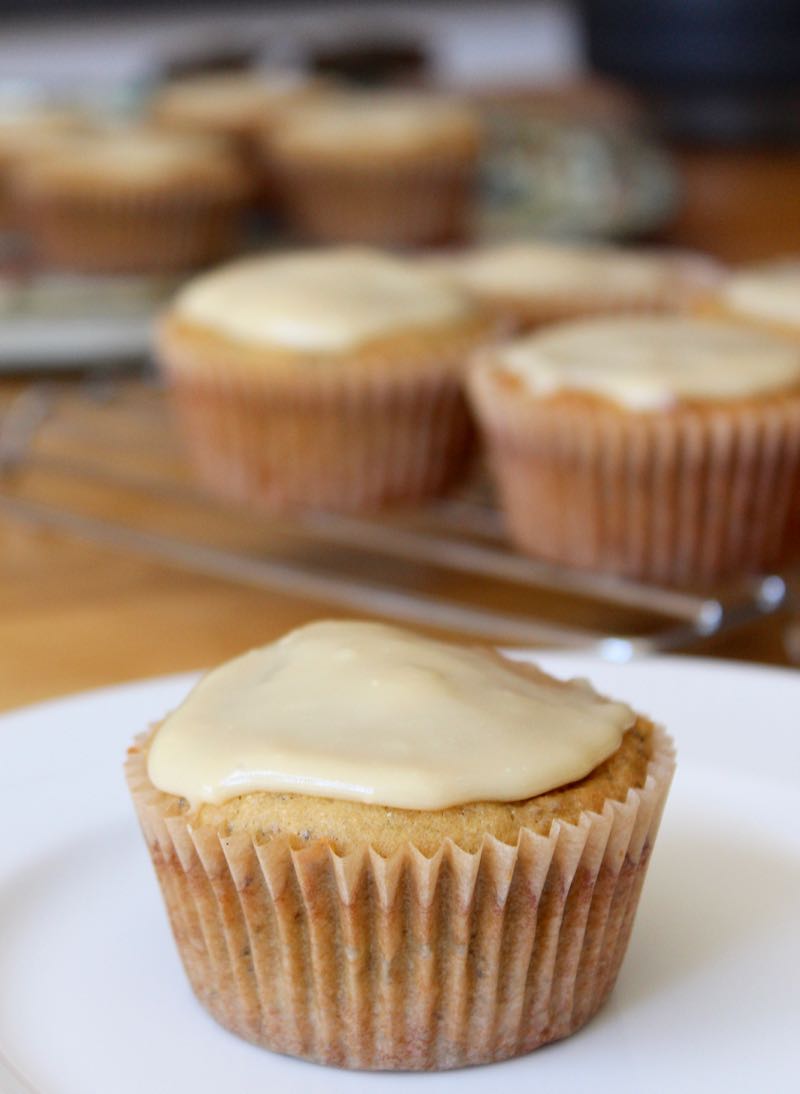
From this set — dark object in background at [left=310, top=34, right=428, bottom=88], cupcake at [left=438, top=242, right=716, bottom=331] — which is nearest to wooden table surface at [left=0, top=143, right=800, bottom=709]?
cupcake at [left=438, top=242, right=716, bottom=331]

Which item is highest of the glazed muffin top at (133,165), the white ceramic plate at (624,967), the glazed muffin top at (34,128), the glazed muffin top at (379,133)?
the white ceramic plate at (624,967)

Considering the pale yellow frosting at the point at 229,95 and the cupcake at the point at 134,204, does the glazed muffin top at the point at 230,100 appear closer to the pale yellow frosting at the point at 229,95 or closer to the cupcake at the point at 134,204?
the pale yellow frosting at the point at 229,95

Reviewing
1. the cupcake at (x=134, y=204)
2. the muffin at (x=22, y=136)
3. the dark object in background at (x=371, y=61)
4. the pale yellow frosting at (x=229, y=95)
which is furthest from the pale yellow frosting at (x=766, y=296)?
the dark object in background at (x=371, y=61)

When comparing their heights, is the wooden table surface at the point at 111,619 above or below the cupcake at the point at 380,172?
above

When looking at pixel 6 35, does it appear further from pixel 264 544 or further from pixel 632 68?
pixel 264 544

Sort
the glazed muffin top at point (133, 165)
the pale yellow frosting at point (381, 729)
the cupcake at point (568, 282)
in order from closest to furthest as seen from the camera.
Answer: the pale yellow frosting at point (381, 729), the cupcake at point (568, 282), the glazed muffin top at point (133, 165)
